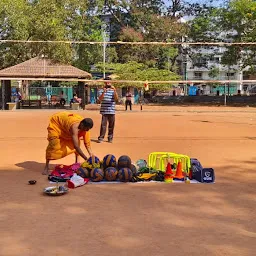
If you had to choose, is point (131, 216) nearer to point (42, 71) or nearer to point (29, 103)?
point (42, 71)

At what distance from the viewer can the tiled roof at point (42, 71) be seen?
3039 centimetres

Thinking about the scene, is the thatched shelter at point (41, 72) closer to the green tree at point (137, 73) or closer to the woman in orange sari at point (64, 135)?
the green tree at point (137, 73)

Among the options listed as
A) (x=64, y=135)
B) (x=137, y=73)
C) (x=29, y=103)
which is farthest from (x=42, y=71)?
(x=64, y=135)

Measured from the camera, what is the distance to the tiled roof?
99.7 ft

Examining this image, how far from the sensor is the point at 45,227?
4.66 m

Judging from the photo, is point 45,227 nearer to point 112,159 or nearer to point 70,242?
point 70,242

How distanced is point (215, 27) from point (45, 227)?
38641 mm

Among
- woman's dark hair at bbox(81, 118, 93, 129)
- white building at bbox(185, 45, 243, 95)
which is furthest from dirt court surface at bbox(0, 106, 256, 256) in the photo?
white building at bbox(185, 45, 243, 95)

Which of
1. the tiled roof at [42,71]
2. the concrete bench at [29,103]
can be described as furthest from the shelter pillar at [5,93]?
the tiled roof at [42,71]

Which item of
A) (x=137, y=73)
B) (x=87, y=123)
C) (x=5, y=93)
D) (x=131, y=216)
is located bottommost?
(x=131, y=216)

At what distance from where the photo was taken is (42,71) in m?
30.9

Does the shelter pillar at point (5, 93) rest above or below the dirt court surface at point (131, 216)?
above

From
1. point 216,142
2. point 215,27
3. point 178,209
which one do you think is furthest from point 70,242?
point 215,27

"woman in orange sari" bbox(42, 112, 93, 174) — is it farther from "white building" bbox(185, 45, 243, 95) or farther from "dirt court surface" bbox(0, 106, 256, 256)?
"white building" bbox(185, 45, 243, 95)
